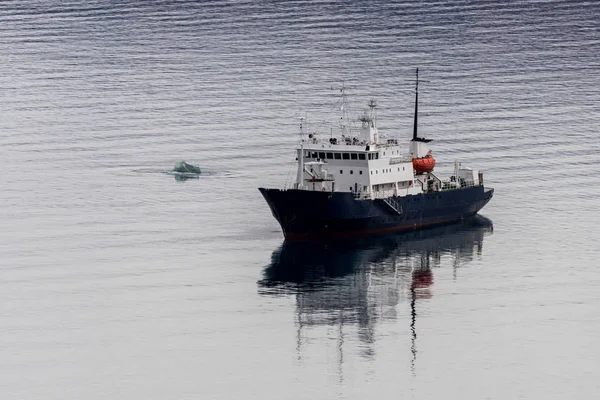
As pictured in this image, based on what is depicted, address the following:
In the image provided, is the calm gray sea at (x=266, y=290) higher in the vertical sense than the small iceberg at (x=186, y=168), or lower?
lower

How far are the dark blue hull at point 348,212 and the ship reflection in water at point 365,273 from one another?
106 centimetres

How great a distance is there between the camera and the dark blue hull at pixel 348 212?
534 feet

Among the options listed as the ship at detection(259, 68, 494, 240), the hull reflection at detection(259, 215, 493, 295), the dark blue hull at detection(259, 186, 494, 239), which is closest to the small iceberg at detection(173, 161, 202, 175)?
the ship at detection(259, 68, 494, 240)

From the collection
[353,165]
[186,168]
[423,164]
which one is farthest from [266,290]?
[186,168]

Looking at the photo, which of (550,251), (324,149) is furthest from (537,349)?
(324,149)

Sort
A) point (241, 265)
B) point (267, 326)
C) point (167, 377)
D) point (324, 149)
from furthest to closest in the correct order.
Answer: point (324, 149) < point (241, 265) < point (267, 326) < point (167, 377)

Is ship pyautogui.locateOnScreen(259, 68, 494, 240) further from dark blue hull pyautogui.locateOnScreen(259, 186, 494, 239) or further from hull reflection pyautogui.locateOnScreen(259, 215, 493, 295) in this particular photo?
hull reflection pyautogui.locateOnScreen(259, 215, 493, 295)

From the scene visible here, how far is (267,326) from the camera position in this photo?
136 meters

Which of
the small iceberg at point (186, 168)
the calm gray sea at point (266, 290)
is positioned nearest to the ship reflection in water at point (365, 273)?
the calm gray sea at point (266, 290)

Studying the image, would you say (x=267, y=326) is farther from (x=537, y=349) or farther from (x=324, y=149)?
(x=324, y=149)

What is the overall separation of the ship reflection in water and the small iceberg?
24.6 m

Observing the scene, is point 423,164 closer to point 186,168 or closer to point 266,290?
point 186,168

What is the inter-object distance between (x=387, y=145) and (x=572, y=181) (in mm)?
22752

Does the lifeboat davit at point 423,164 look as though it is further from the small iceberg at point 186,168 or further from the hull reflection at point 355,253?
the small iceberg at point 186,168
